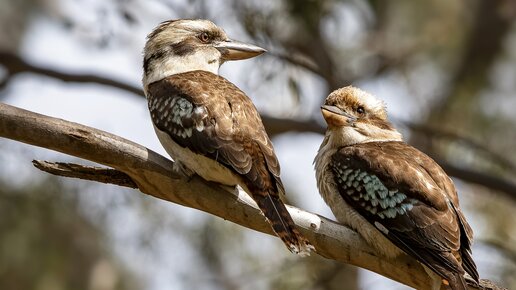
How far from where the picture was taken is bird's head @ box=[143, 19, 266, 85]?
4875 mm

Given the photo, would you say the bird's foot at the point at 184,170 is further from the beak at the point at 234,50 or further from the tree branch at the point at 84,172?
the beak at the point at 234,50

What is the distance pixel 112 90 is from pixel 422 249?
144 inches

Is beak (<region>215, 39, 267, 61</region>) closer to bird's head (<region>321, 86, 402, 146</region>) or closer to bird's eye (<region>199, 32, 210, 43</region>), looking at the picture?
bird's eye (<region>199, 32, 210, 43</region>)

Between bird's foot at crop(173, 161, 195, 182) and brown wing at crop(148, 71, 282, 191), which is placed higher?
brown wing at crop(148, 71, 282, 191)

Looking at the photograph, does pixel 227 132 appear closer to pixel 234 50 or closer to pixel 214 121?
pixel 214 121

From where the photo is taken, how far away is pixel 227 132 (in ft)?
13.6

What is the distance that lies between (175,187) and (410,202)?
3.07 feet

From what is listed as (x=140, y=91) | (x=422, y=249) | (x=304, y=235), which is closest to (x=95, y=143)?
(x=304, y=235)

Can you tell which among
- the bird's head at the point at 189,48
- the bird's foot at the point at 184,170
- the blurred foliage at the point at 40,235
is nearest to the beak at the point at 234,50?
the bird's head at the point at 189,48

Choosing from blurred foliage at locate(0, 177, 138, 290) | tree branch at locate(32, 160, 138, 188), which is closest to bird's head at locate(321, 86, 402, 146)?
tree branch at locate(32, 160, 138, 188)

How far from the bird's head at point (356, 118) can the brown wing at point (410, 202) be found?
0.19 meters

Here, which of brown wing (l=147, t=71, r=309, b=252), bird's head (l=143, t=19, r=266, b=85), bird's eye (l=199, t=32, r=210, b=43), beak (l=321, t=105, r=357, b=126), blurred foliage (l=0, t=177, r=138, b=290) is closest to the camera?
brown wing (l=147, t=71, r=309, b=252)

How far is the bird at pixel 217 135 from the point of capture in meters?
4.01

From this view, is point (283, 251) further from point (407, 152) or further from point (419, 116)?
point (407, 152)
